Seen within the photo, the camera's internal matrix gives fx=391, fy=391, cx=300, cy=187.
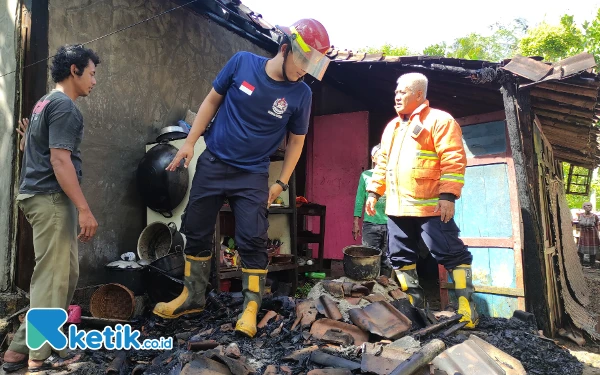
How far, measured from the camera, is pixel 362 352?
2.64 meters

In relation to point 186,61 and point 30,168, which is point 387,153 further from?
point 186,61

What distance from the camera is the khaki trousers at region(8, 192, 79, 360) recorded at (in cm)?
253

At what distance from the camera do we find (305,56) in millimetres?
2852

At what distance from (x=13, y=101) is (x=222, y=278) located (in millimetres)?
2841

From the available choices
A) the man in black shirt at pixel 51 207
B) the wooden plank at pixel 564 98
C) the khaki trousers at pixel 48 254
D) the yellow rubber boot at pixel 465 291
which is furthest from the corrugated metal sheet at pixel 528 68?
the khaki trousers at pixel 48 254

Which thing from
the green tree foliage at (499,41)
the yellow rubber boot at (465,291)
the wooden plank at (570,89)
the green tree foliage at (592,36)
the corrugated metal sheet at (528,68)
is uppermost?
the green tree foliage at (499,41)

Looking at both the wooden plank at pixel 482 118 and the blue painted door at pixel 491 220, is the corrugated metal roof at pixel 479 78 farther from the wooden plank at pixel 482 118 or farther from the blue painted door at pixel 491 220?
the blue painted door at pixel 491 220

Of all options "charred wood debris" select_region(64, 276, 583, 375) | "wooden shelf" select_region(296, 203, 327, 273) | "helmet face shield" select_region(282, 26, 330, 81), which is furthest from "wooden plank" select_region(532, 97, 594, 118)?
"wooden shelf" select_region(296, 203, 327, 273)

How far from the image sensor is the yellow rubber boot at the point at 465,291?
137 inches

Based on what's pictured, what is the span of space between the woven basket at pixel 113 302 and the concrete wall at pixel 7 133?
0.92 meters

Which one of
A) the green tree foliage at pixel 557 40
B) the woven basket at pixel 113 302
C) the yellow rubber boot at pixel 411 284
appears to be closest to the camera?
the woven basket at pixel 113 302

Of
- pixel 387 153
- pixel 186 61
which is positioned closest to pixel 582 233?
pixel 387 153

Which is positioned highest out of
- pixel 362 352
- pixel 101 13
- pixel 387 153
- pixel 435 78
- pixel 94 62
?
pixel 101 13

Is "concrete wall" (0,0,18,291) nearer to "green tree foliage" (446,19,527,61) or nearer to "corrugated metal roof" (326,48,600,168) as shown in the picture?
"corrugated metal roof" (326,48,600,168)
